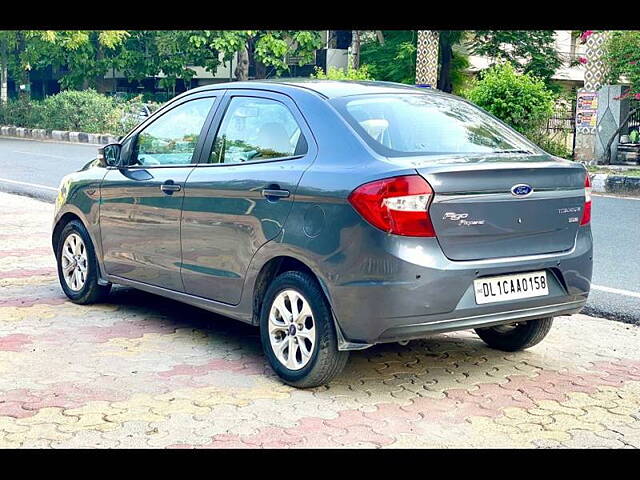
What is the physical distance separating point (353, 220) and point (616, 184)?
11348mm

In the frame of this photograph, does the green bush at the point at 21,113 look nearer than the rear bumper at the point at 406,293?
No

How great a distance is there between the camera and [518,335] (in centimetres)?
556

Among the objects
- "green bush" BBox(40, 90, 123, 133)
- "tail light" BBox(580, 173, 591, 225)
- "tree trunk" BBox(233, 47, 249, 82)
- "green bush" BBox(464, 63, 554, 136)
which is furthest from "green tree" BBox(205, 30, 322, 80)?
"tail light" BBox(580, 173, 591, 225)

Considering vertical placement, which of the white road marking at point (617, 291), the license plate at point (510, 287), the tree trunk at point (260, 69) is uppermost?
the tree trunk at point (260, 69)

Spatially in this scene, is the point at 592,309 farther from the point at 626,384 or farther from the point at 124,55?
the point at 124,55

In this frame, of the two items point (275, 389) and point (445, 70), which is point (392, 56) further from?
point (275, 389)

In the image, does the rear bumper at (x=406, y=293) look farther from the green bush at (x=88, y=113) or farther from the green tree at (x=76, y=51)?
the green tree at (x=76, y=51)

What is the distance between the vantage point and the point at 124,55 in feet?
140

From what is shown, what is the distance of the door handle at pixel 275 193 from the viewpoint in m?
4.93

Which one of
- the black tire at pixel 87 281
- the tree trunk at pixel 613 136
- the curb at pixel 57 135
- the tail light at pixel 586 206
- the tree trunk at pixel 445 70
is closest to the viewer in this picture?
the tail light at pixel 586 206

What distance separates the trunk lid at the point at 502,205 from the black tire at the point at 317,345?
0.68 metres

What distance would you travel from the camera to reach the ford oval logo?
4.75 m

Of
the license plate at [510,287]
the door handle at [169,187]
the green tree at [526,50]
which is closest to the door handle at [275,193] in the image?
the door handle at [169,187]

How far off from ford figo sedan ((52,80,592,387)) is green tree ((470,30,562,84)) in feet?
98.9
